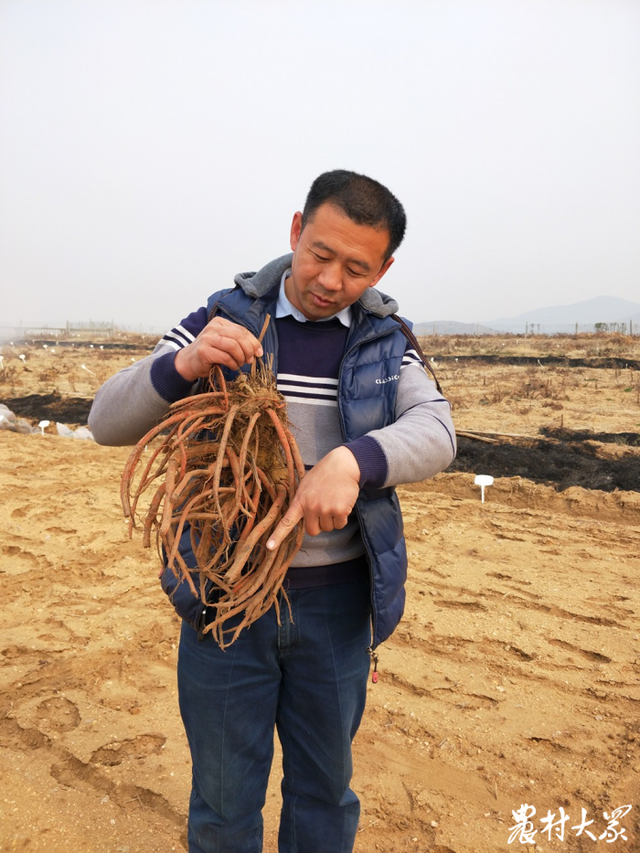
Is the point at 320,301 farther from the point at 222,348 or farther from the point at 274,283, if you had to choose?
the point at 222,348

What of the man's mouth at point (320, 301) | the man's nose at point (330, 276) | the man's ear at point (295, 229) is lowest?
the man's mouth at point (320, 301)

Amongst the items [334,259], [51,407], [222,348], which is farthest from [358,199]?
[51,407]

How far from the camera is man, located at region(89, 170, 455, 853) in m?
1.36

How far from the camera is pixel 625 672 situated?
9.98 ft

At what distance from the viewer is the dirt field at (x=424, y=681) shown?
7.02 ft

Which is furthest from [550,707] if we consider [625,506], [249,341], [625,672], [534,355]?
[534,355]

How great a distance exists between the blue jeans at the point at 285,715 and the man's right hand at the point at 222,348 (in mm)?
629

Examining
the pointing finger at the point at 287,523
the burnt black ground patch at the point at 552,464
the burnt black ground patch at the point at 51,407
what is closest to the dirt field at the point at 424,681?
the burnt black ground patch at the point at 552,464

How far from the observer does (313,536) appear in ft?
4.61

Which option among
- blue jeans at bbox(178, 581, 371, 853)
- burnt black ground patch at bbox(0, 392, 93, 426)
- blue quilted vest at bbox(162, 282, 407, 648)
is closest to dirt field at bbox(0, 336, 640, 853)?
blue jeans at bbox(178, 581, 371, 853)

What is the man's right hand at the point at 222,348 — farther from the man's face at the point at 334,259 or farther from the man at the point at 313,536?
the man's face at the point at 334,259

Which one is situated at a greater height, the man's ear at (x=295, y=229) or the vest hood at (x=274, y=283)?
the man's ear at (x=295, y=229)

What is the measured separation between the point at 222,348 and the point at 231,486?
33cm

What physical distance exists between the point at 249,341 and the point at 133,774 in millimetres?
2013
